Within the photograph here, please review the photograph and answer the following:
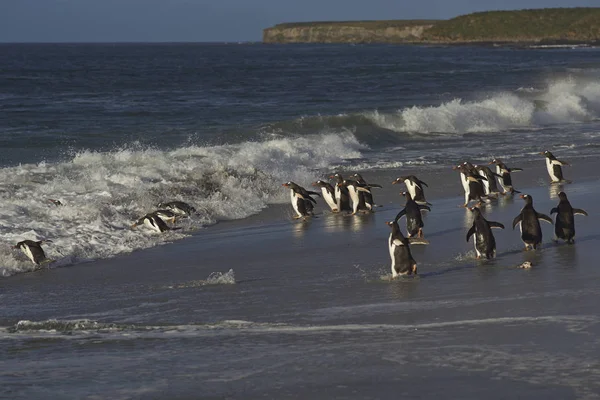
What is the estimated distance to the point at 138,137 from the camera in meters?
25.0

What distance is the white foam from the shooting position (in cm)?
1198

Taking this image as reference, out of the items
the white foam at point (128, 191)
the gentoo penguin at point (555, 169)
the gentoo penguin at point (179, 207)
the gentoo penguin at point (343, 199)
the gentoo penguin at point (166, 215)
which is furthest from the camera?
the gentoo penguin at point (555, 169)

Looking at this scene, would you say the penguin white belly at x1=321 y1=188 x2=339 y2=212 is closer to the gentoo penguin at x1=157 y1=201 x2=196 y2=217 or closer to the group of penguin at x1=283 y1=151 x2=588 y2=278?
the group of penguin at x1=283 y1=151 x2=588 y2=278

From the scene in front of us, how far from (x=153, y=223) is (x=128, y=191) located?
2476 millimetres

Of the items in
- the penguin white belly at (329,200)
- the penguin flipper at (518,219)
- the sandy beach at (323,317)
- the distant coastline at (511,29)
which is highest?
the distant coastline at (511,29)

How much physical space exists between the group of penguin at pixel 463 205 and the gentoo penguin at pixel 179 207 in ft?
4.49

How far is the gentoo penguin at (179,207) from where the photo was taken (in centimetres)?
1355

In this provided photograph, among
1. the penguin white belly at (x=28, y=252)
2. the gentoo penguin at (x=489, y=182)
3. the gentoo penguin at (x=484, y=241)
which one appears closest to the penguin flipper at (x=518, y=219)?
the gentoo penguin at (x=484, y=241)

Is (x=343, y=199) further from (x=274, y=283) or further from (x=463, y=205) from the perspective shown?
(x=274, y=283)

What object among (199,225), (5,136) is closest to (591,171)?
(199,225)

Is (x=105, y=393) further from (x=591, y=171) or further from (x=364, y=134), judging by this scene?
(x=364, y=134)

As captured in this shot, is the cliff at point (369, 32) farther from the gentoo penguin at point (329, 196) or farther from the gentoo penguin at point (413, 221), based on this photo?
the gentoo penguin at point (413, 221)

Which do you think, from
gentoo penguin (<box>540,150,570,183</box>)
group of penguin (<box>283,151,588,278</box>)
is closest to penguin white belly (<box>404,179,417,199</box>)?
group of penguin (<box>283,151,588,278</box>)

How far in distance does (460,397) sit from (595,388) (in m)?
0.76
